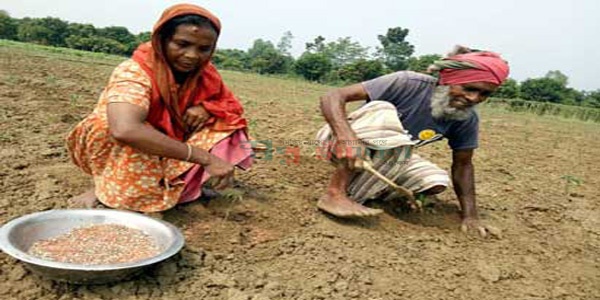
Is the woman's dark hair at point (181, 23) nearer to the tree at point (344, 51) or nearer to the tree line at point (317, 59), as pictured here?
the tree line at point (317, 59)

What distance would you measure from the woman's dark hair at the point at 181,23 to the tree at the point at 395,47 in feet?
143

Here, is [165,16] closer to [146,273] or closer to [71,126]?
[146,273]

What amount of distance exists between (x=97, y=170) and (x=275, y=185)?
1.05 metres

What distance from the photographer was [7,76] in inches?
240

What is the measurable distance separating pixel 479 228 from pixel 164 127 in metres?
1.70

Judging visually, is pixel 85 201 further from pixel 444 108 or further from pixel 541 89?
pixel 541 89

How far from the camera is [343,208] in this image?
2.40 meters

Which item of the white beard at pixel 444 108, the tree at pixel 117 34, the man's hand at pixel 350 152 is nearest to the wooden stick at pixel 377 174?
the man's hand at pixel 350 152

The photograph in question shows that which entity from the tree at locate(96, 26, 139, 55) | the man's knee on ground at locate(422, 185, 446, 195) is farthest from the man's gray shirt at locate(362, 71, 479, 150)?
the tree at locate(96, 26, 139, 55)

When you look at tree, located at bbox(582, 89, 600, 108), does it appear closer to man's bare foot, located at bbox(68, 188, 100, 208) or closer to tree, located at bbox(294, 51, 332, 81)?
tree, located at bbox(294, 51, 332, 81)

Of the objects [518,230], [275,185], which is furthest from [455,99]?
[275,185]

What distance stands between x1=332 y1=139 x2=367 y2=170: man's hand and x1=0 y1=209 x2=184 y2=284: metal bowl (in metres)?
0.86

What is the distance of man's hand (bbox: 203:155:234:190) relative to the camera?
7.03 ft

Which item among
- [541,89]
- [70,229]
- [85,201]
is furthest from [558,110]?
[70,229]
